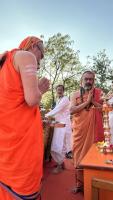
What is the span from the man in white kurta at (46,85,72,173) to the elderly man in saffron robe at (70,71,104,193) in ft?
5.61

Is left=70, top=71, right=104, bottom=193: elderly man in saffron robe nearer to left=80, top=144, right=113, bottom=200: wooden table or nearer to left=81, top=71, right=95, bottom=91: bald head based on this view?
left=81, top=71, right=95, bottom=91: bald head

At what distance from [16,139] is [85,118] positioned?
7.31ft

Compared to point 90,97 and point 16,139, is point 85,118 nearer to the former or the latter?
point 90,97

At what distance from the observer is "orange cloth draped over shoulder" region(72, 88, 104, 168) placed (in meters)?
3.89

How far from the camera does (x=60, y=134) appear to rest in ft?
20.4

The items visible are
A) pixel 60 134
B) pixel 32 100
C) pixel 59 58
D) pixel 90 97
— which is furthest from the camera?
pixel 59 58

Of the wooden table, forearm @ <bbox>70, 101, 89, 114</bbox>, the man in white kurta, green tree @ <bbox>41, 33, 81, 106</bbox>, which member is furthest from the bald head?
green tree @ <bbox>41, 33, 81, 106</bbox>

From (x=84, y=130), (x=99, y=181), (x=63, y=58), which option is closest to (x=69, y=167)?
(x=84, y=130)

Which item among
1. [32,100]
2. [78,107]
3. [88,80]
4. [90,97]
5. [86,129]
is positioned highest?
[88,80]

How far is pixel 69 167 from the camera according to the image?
5.88m

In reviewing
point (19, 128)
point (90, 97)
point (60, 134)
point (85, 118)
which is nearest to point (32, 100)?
point (19, 128)

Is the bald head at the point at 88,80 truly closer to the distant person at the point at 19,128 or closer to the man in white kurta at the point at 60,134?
the man in white kurta at the point at 60,134

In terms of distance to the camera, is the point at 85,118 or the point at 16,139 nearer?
the point at 16,139

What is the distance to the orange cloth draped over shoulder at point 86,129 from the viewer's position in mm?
3889
